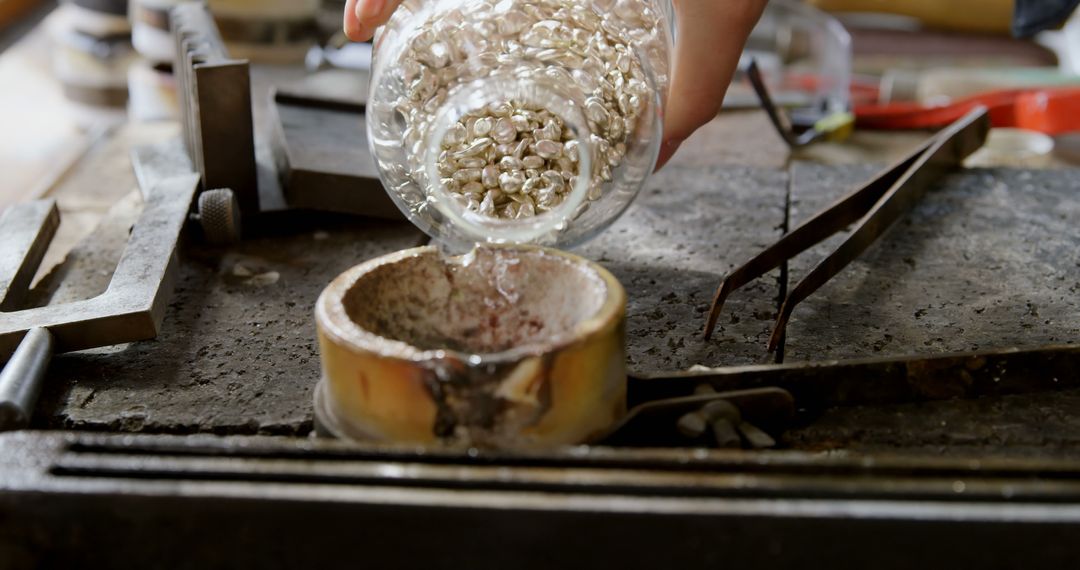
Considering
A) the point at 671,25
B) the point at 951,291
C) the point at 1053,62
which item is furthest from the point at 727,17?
the point at 1053,62

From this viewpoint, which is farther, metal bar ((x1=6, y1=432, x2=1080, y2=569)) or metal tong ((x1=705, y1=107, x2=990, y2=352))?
metal tong ((x1=705, y1=107, x2=990, y2=352))

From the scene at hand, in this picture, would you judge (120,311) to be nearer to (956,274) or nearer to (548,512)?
(548,512)

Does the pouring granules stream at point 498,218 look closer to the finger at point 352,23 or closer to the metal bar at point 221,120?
the finger at point 352,23

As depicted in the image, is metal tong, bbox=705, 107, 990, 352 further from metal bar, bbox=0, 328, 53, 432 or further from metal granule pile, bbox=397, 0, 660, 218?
metal bar, bbox=0, 328, 53, 432

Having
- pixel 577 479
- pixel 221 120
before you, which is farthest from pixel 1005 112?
pixel 577 479

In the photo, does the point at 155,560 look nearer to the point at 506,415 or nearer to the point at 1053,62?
the point at 506,415

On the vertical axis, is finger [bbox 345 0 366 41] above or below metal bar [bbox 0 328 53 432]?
above

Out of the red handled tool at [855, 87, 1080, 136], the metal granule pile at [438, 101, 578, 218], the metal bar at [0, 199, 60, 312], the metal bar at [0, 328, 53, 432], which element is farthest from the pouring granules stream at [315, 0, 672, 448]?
the red handled tool at [855, 87, 1080, 136]
